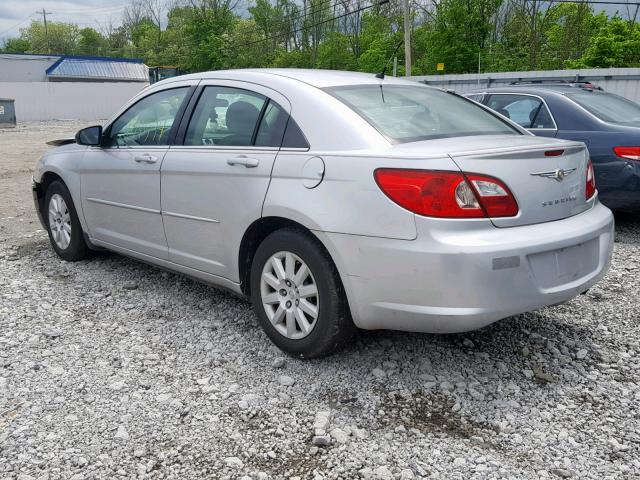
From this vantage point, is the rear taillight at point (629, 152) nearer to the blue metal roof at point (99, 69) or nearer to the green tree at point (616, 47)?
the green tree at point (616, 47)

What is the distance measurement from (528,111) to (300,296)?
4869 mm

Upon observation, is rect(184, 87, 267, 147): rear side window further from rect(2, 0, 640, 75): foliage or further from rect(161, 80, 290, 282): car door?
rect(2, 0, 640, 75): foliage

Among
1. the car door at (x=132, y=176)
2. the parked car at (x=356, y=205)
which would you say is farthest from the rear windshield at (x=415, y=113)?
the car door at (x=132, y=176)

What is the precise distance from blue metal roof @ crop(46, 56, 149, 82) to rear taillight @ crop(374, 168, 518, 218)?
5189 cm

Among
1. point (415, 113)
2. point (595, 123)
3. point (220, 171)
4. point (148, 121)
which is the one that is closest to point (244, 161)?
point (220, 171)

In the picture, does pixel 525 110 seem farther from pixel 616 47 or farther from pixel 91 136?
pixel 616 47

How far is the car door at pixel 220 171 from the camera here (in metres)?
3.68

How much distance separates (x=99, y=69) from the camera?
51594 mm

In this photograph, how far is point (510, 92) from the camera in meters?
7.60

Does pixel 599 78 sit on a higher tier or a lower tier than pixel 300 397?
higher

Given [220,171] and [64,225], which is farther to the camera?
[64,225]

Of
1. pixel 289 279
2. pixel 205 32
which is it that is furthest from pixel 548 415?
pixel 205 32

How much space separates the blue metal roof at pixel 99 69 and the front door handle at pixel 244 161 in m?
50.8

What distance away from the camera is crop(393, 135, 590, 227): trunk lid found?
306 cm
